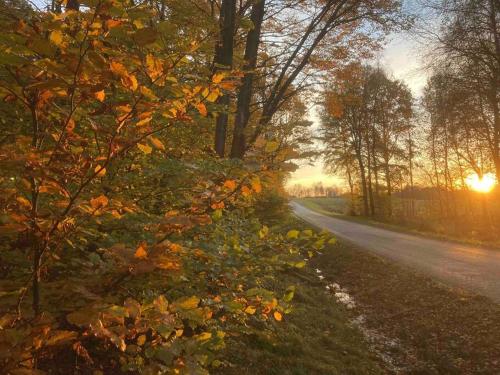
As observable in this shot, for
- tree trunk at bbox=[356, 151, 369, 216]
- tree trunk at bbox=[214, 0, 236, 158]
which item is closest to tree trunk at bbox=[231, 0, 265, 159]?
tree trunk at bbox=[214, 0, 236, 158]

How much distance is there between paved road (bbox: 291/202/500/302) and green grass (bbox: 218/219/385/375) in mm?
3433

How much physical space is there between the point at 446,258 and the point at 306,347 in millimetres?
8785

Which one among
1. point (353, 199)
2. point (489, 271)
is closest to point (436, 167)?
point (353, 199)

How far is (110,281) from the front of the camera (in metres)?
1.74

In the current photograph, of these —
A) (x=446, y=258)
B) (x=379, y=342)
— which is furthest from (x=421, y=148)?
(x=379, y=342)

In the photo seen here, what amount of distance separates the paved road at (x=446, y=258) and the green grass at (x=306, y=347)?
11.3ft

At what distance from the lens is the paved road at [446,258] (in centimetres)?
961

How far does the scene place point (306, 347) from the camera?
19.6ft

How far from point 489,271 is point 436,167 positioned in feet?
66.2

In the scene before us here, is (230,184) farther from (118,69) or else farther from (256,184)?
(118,69)

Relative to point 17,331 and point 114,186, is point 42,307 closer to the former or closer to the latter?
point 17,331

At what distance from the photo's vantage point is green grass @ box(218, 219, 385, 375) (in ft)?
16.2

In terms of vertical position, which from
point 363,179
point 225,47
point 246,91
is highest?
point 225,47

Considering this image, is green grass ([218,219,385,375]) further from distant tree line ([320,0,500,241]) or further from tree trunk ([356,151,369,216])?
tree trunk ([356,151,369,216])
